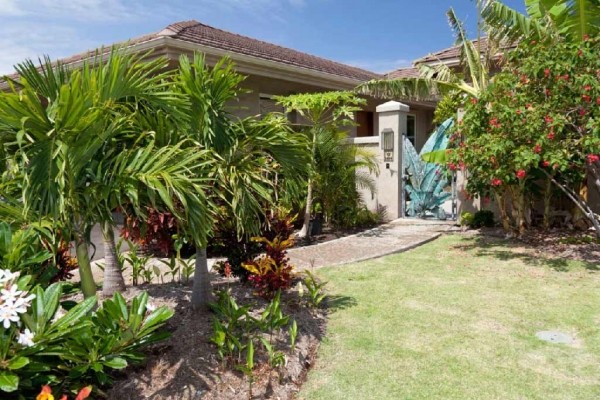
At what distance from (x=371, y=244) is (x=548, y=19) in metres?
5.86

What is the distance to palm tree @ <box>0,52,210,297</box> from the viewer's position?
303 cm

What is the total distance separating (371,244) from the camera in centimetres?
998

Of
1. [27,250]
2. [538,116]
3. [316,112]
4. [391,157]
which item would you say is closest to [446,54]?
[391,157]

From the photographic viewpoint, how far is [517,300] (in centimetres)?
618

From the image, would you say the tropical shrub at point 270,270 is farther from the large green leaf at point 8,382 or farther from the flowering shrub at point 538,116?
the flowering shrub at point 538,116

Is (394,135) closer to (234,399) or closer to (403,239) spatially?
(403,239)

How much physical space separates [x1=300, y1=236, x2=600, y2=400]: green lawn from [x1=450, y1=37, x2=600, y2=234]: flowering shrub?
6.18ft

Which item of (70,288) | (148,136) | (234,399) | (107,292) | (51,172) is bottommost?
(234,399)

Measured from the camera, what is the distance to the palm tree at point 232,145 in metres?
4.08

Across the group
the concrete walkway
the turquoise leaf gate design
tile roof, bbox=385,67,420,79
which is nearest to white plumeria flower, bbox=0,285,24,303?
the concrete walkway

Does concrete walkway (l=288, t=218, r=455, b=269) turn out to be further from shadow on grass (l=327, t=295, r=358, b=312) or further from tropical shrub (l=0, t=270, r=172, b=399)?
tropical shrub (l=0, t=270, r=172, b=399)

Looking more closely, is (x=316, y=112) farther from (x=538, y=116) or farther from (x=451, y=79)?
(x=538, y=116)

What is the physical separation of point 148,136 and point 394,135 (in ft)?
31.8

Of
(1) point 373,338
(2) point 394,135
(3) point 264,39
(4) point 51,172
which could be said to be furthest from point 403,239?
(3) point 264,39
